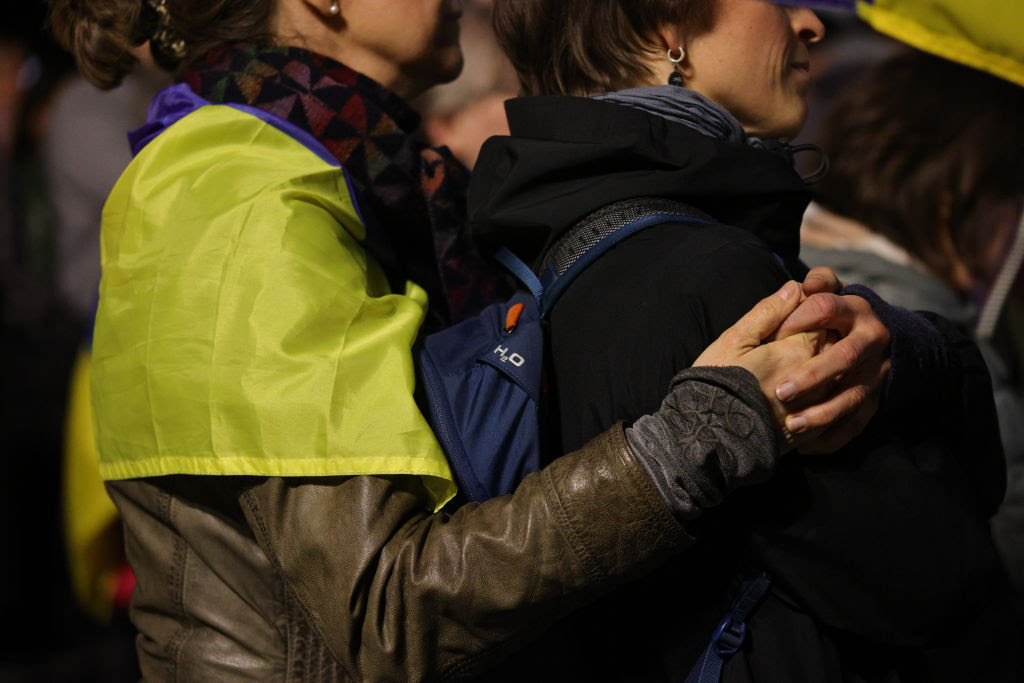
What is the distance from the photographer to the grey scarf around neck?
1.80m

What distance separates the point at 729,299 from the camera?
1.57 metres

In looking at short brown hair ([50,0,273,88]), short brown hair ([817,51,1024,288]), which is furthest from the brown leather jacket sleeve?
short brown hair ([817,51,1024,288])

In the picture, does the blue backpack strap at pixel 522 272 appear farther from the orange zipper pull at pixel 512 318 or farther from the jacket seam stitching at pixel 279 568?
the jacket seam stitching at pixel 279 568

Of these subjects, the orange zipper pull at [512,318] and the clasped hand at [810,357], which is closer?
the clasped hand at [810,357]

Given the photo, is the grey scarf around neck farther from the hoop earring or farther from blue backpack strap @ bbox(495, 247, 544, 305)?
blue backpack strap @ bbox(495, 247, 544, 305)

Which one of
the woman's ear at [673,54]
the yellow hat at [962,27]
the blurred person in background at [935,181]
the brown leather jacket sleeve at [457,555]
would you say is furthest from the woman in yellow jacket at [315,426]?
the blurred person in background at [935,181]

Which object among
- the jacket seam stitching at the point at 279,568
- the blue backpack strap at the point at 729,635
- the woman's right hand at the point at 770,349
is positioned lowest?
the blue backpack strap at the point at 729,635

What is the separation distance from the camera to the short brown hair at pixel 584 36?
1.88 meters

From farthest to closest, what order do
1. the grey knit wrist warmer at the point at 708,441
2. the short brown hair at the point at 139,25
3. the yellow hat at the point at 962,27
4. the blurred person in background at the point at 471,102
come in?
the blurred person in background at the point at 471,102 < the yellow hat at the point at 962,27 < the short brown hair at the point at 139,25 < the grey knit wrist warmer at the point at 708,441

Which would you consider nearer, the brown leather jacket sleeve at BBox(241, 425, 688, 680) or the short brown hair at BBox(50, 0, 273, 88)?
the brown leather jacket sleeve at BBox(241, 425, 688, 680)

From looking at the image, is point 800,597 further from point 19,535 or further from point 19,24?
point 19,24

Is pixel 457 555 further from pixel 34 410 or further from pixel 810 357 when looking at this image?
pixel 34 410

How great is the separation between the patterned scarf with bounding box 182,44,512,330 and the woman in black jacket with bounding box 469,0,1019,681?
0.21 m

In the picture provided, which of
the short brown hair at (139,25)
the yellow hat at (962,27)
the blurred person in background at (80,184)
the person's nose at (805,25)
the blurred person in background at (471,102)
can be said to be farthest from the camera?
the blurred person in background at (80,184)
